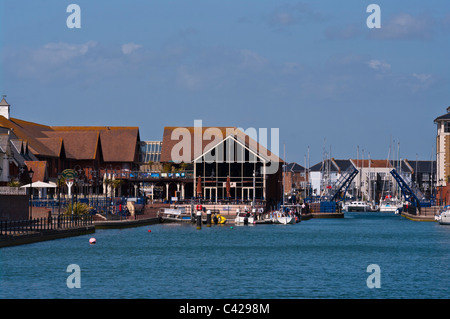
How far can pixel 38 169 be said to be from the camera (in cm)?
9362

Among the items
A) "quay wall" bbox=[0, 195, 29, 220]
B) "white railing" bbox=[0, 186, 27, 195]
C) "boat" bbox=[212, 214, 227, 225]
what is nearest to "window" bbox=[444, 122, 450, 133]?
"boat" bbox=[212, 214, 227, 225]

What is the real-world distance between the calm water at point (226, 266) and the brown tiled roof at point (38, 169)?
14622mm

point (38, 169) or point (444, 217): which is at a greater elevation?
point (38, 169)

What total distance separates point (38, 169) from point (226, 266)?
149 ft

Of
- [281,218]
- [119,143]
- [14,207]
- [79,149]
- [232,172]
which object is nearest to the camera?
[14,207]

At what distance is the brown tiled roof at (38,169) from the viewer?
92625 millimetres

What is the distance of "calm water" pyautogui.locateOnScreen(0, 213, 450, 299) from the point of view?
137 ft

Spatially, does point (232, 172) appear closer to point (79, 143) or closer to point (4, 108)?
point (79, 143)

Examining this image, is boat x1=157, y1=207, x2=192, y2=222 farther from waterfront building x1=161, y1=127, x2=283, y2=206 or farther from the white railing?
the white railing

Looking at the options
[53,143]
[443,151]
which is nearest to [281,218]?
[53,143]

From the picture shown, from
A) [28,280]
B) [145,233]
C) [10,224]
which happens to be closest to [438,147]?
[145,233]

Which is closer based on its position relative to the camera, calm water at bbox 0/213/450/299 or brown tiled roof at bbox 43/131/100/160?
calm water at bbox 0/213/450/299

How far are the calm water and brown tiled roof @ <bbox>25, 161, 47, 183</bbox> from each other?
48.0 ft
